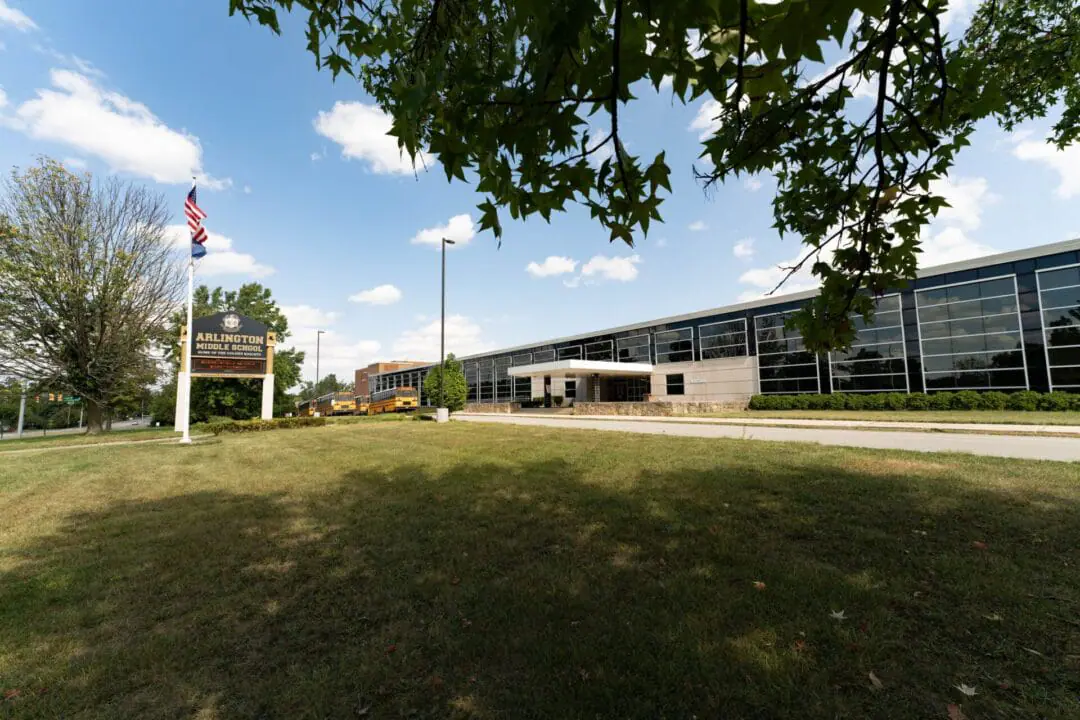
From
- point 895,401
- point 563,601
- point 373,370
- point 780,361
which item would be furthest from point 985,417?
point 373,370

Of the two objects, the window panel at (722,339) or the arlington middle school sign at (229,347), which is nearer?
the arlington middle school sign at (229,347)

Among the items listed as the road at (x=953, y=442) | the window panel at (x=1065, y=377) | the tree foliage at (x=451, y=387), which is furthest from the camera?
the tree foliage at (x=451, y=387)

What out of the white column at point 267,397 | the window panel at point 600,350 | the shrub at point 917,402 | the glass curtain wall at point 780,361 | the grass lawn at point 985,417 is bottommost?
the grass lawn at point 985,417

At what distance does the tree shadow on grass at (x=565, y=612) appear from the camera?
2500 millimetres

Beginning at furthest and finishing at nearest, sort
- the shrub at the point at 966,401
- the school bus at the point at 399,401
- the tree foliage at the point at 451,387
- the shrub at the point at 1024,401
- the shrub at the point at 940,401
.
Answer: the school bus at the point at 399,401, the tree foliage at the point at 451,387, the shrub at the point at 940,401, the shrub at the point at 966,401, the shrub at the point at 1024,401

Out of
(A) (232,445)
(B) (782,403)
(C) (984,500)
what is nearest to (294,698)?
(C) (984,500)

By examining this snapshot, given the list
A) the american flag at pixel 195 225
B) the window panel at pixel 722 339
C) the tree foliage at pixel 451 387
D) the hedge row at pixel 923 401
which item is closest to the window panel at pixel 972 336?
the hedge row at pixel 923 401

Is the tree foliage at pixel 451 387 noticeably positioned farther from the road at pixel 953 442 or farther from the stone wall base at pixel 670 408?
the road at pixel 953 442

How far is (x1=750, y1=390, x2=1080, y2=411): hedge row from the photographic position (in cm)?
2109

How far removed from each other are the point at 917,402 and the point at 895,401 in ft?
3.21

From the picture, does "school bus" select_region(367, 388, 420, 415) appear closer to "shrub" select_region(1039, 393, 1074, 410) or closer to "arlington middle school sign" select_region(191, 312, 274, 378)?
"arlington middle school sign" select_region(191, 312, 274, 378)

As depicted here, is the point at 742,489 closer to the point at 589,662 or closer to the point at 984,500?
the point at 984,500

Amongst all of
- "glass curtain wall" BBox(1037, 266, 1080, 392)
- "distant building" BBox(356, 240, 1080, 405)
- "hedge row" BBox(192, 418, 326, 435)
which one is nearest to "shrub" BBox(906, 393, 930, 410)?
"distant building" BBox(356, 240, 1080, 405)

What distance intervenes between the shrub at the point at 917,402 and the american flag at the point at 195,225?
34.2 m
